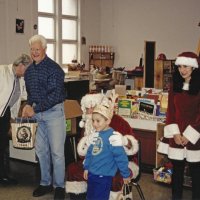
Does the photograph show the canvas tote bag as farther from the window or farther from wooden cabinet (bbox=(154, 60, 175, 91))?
the window

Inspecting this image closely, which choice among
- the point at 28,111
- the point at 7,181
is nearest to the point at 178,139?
the point at 28,111

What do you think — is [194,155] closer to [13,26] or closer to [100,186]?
[100,186]

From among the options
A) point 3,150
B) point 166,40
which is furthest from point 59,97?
point 166,40

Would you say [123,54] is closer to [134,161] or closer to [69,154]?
[69,154]

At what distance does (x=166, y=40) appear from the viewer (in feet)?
27.8

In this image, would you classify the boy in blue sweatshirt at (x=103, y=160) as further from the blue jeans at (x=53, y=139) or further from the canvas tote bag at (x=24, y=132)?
the canvas tote bag at (x=24, y=132)

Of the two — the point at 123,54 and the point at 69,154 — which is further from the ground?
the point at 123,54

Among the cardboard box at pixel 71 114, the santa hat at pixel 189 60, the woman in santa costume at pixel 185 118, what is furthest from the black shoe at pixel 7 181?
the santa hat at pixel 189 60

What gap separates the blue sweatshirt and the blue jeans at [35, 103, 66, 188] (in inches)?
30.1

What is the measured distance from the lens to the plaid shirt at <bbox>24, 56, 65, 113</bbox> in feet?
11.2

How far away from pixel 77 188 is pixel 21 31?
4530 millimetres

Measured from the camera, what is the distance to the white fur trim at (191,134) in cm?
319

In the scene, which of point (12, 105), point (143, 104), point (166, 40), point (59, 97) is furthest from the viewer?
point (166, 40)

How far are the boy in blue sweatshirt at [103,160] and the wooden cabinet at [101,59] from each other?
20.0 ft
